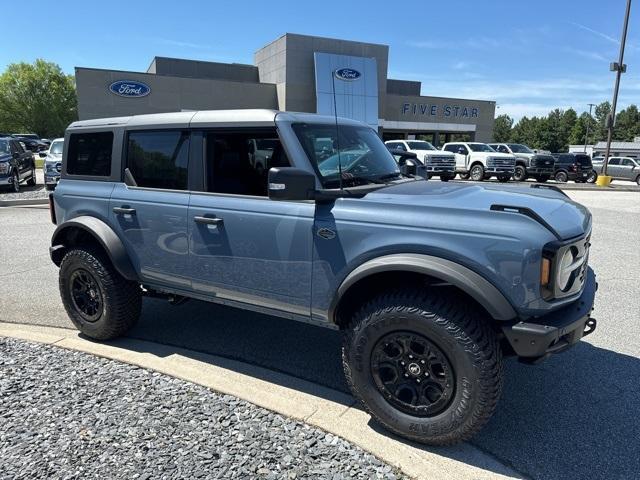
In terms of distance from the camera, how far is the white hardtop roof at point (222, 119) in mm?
3311

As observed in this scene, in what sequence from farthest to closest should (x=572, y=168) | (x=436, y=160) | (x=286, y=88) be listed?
(x=286, y=88) → (x=572, y=168) → (x=436, y=160)

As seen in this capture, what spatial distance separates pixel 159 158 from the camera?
3.80m

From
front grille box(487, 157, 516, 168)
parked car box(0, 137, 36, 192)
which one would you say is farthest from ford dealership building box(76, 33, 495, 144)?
parked car box(0, 137, 36, 192)

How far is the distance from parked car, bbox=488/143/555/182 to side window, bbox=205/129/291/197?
24.0m

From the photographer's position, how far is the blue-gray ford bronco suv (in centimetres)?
251

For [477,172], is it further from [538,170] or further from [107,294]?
[107,294]

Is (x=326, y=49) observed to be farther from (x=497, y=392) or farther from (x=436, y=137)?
(x=497, y=392)

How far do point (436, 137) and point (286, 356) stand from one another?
46509 millimetres

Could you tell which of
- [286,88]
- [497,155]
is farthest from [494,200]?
[286,88]

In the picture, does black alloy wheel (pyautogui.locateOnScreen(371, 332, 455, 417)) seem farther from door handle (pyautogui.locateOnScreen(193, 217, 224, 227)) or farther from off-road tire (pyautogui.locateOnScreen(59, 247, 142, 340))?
off-road tire (pyautogui.locateOnScreen(59, 247, 142, 340))

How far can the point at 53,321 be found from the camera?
4773 millimetres

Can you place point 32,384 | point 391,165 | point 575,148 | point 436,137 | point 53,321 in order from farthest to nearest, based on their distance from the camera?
point 575,148 < point 436,137 < point 53,321 < point 391,165 < point 32,384

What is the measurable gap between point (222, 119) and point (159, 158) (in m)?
0.71

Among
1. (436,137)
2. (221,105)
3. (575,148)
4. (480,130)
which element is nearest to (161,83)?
(221,105)
